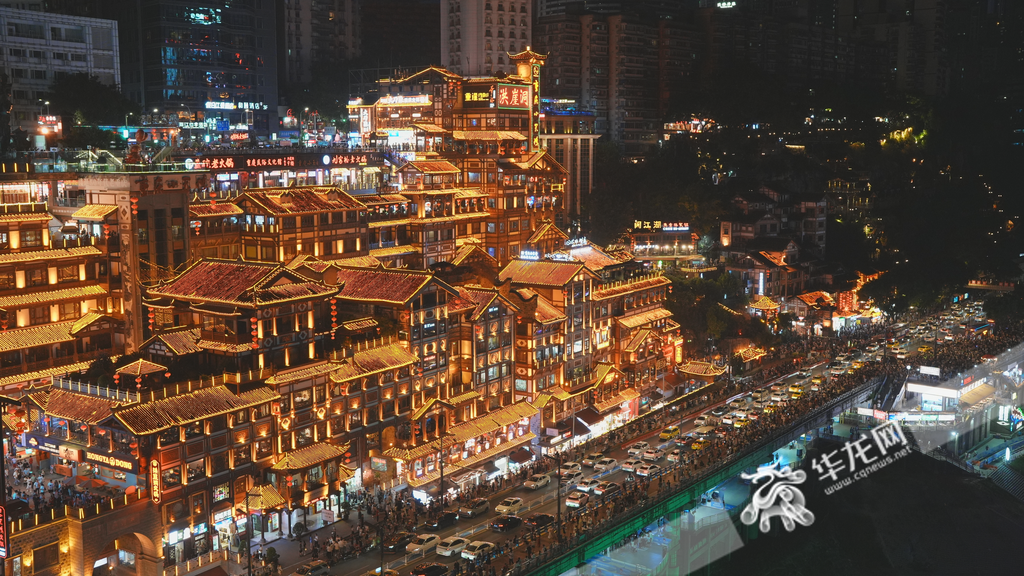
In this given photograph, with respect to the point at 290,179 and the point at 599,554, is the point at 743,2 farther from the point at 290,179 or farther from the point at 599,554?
the point at 599,554

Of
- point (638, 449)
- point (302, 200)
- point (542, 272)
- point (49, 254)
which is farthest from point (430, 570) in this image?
point (302, 200)

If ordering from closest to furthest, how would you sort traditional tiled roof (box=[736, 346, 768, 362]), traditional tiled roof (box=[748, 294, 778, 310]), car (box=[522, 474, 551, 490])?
car (box=[522, 474, 551, 490]) → traditional tiled roof (box=[736, 346, 768, 362]) → traditional tiled roof (box=[748, 294, 778, 310])

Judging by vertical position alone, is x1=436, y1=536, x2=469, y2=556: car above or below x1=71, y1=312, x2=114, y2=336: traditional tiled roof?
below

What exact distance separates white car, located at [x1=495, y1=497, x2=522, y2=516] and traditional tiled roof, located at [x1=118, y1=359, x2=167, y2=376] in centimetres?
1951

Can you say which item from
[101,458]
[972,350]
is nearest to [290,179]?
[101,458]

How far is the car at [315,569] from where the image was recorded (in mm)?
46812

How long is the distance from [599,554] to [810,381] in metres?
37.4

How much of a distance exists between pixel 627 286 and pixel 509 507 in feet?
93.9

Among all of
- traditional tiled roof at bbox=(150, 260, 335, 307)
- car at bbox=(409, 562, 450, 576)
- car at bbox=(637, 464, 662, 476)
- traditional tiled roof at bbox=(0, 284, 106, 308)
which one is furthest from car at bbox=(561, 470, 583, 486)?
traditional tiled roof at bbox=(0, 284, 106, 308)

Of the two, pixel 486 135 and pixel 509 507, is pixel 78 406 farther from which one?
pixel 486 135

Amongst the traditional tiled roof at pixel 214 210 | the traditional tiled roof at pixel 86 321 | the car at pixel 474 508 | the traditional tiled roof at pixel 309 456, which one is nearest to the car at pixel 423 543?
the car at pixel 474 508

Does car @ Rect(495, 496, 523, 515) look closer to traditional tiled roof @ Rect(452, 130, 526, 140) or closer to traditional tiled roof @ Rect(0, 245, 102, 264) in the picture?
traditional tiled roof @ Rect(0, 245, 102, 264)

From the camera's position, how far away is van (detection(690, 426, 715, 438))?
71.2m

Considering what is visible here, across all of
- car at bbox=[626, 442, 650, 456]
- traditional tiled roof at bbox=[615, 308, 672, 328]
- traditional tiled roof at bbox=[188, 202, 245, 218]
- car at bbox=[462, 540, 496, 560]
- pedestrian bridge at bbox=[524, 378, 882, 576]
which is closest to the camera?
car at bbox=[462, 540, 496, 560]
